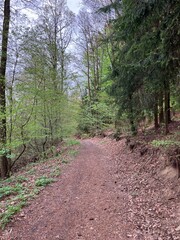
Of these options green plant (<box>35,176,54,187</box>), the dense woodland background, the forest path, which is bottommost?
the forest path

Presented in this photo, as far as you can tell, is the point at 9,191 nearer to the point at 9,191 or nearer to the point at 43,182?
the point at 9,191

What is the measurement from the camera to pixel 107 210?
11.8 ft

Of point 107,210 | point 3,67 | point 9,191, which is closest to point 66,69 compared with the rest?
point 3,67

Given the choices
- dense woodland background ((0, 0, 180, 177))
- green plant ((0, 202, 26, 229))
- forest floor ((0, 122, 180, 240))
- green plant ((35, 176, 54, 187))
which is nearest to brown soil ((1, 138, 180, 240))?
forest floor ((0, 122, 180, 240))

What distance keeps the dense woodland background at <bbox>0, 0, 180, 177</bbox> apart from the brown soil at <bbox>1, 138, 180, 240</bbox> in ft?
8.64

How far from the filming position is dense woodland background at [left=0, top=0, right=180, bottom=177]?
4484 mm

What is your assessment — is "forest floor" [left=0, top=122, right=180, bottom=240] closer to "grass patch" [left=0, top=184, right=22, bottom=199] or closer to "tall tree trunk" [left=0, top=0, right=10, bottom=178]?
"grass patch" [left=0, top=184, right=22, bottom=199]

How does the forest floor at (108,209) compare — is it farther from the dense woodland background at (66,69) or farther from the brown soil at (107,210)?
the dense woodland background at (66,69)

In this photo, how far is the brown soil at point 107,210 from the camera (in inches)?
114

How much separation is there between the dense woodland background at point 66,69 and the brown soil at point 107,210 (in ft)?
8.64

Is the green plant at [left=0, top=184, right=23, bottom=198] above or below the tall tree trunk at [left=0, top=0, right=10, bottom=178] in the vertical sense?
below

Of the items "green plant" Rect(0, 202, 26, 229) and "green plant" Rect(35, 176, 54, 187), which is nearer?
"green plant" Rect(0, 202, 26, 229)

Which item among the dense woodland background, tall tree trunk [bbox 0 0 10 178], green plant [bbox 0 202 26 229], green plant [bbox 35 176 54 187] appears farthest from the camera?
tall tree trunk [bbox 0 0 10 178]

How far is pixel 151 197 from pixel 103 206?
112 cm
